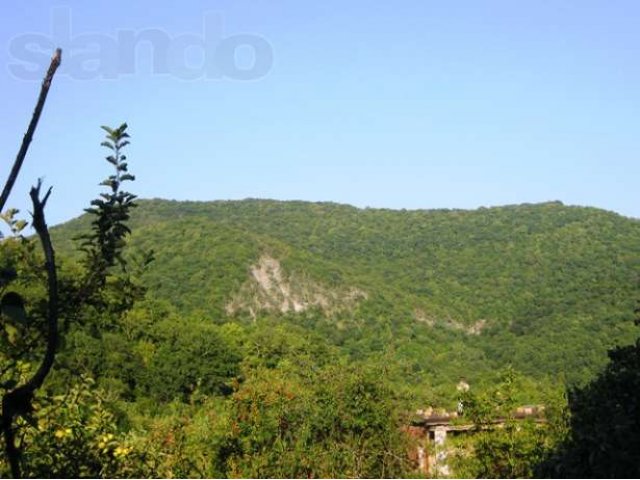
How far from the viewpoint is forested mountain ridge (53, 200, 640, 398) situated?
63.7m

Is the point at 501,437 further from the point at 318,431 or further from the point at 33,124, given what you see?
the point at 33,124

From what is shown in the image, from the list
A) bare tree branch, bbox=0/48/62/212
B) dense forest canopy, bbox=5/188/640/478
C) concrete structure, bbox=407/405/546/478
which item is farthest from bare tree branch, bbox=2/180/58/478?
concrete structure, bbox=407/405/546/478

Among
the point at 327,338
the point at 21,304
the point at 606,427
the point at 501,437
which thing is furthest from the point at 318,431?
the point at 327,338

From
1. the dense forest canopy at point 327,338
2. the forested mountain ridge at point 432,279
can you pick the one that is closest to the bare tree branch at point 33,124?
the dense forest canopy at point 327,338

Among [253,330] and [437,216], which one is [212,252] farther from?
[437,216]

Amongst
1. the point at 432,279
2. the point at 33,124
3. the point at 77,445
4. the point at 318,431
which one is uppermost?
the point at 432,279

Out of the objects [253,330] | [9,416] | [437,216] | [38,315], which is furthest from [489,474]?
[437,216]

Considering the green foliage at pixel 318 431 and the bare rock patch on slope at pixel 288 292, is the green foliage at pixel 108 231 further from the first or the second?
the bare rock patch on slope at pixel 288 292

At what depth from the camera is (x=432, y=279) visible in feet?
285

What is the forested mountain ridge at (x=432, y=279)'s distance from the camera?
63719 mm

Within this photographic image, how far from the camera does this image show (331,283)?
80750 millimetres

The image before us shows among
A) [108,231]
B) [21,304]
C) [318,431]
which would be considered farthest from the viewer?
[318,431]

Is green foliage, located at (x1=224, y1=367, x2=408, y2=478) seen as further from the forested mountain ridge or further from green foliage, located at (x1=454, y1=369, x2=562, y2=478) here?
the forested mountain ridge

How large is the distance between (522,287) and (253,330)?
33.7m
